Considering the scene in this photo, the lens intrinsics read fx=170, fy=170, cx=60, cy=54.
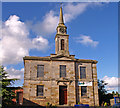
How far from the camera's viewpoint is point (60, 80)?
27594 millimetres

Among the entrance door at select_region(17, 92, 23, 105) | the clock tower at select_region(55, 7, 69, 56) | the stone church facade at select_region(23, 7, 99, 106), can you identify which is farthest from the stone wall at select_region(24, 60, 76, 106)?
the clock tower at select_region(55, 7, 69, 56)

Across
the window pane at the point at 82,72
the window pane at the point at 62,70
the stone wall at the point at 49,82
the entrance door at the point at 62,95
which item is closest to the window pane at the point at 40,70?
the stone wall at the point at 49,82

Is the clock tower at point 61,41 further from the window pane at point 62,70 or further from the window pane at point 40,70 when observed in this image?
the window pane at point 40,70

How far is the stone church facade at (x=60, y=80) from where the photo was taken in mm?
26656

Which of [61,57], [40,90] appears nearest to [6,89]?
[40,90]

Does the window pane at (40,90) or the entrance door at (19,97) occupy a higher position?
the window pane at (40,90)

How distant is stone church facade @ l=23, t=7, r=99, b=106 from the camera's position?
26656 millimetres

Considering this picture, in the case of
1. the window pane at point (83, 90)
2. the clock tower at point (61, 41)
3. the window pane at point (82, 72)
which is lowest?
the window pane at point (83, 90)

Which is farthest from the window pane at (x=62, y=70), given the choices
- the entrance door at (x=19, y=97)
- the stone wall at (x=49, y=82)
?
the entrance door at (x=19, y=97)

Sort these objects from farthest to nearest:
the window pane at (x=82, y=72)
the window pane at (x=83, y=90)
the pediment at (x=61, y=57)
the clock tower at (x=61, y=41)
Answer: the clock tower at (x=61, y=41) < the window pane at (x=82, y=72) < the pediment at (x=61, y=57) < the window pane at (x=83, y=90)

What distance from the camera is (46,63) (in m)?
28.0

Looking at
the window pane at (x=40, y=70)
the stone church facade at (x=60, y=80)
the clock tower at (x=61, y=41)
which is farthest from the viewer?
the clock tower at (x=61, y=41)

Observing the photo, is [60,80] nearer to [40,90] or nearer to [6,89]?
[40,90]

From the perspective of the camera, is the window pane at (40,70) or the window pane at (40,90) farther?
the window pane at (40,70)
